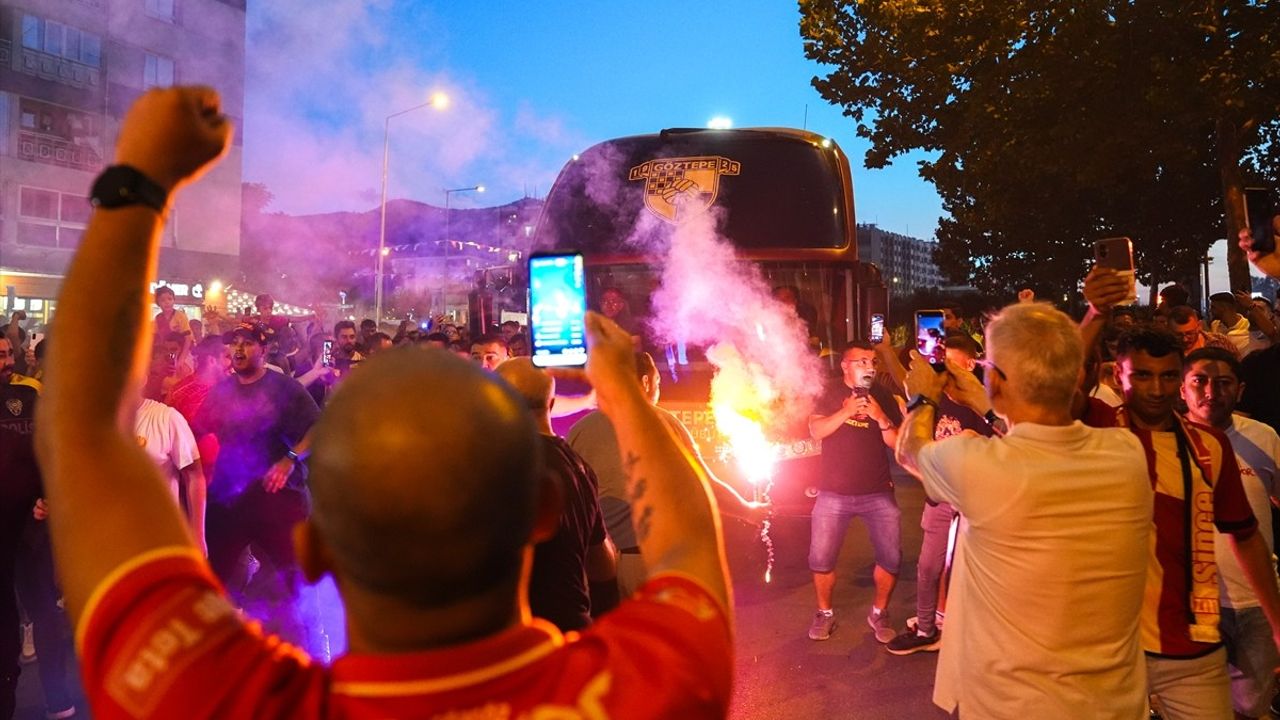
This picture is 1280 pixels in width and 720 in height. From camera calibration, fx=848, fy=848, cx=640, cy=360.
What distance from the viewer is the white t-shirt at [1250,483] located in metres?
3.48

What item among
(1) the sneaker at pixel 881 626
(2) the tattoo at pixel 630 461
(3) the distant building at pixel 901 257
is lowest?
(1) the sneaker at pixel 881 626

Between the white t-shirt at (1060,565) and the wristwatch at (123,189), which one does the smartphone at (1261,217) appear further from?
the wristwatch at (123,189)

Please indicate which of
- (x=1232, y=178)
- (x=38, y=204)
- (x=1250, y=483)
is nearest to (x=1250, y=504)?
(x=1250, y=483)

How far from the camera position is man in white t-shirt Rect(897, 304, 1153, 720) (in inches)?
92.8

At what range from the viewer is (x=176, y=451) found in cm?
468

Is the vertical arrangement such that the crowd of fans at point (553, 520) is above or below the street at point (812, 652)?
above

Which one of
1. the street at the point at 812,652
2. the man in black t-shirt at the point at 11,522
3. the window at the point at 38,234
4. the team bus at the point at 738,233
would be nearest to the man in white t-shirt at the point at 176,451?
the man in black t-shirt at the point at 11,522

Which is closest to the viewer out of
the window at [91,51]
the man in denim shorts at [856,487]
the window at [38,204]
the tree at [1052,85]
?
the man in denim shorts at [856,487]

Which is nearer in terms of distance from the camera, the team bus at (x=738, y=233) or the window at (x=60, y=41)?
the team bus at (x=738, y=233)

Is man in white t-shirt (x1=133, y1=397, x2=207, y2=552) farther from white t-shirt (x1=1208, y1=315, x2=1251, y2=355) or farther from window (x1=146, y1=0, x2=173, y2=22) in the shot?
window (x1=146, y1=0, x2=173, y2=22)

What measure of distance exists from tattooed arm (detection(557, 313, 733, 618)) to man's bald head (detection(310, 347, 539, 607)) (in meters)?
0.25

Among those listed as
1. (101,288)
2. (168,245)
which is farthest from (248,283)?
(101,288)

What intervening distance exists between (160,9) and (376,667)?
21.8 meters

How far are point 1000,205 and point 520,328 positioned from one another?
11.9 metres
